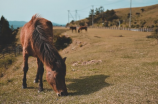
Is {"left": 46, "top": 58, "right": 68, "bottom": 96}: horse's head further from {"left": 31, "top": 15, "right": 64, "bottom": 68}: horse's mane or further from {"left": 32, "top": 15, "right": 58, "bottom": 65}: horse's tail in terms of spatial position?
{"left": 32, "top": 15, "right": 58, "bottom": 65}: horse's tail

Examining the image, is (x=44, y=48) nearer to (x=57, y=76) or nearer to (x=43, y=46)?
(x=43, y=46)

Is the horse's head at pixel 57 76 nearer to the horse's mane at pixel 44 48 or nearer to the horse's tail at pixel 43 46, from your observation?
the horse's mane at pixel 44 48

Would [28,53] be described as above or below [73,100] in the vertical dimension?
above

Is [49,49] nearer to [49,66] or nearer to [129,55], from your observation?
[49,66]

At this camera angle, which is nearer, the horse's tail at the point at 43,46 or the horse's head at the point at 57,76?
the horse's head at the point at 57,76

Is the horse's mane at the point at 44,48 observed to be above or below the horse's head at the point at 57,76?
above

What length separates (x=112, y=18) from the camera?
102500 millimetres

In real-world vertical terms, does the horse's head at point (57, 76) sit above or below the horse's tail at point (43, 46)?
below

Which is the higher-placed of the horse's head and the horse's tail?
the horse's tail

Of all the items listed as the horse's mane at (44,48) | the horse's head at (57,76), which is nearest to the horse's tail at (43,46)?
the horse's mane at (44,48)

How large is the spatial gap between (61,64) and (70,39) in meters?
27.7

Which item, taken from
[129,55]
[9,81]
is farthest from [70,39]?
[9,81]

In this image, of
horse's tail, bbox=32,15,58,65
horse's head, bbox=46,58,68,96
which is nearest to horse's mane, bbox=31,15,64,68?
horse's tail, bbox=32,15,58,65

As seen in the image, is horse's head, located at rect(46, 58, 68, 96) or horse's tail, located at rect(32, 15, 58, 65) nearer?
horse's head, located at rect(46, 58, 68, 96)
